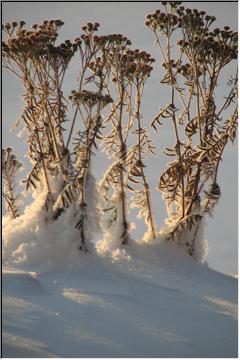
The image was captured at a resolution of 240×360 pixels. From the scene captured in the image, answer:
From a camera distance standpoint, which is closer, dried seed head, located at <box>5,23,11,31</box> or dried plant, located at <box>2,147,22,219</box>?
dried seed head, located at <box>5,23,11,31</box>

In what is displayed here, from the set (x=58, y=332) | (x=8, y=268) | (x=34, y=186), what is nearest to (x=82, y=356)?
(x=58, y=332)

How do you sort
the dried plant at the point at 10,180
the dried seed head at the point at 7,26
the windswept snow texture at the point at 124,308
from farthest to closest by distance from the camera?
the dried plant at the point at 10,180 < the dried seed head at the point at 7,26 < the windswept snow texture at the point at 124,308

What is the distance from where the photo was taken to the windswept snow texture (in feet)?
26.8

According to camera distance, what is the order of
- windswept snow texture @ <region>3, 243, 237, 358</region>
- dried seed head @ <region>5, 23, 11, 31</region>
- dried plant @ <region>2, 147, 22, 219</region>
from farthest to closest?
1. dried plant @ <region>2, 147, 22, 219</region>
2. dried seed head @ <region>5, 23, 11, 31</region>
3. windswept snow texture @ <region>3, 243, 237, 358</region>

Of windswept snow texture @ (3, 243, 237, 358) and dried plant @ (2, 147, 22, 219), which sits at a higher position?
dried plant @ (2, 147, 22, 219)

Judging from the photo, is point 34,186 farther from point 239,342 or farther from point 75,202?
point 239,342

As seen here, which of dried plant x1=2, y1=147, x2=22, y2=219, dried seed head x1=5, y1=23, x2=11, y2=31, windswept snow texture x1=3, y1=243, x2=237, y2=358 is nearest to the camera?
windswept snow texture x1=3, y1=243, x2=237, y2=358

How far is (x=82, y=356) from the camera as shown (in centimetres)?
781

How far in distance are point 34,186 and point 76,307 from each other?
3417mm

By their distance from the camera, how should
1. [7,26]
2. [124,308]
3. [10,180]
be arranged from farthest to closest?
[10,180] < [7,26] < [124,308]

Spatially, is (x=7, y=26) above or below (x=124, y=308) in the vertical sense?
above

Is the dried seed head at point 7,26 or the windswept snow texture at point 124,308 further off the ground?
the dried seed head at point 7,26

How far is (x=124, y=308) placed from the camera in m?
9.52

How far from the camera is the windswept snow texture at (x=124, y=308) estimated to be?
8.16 metres
